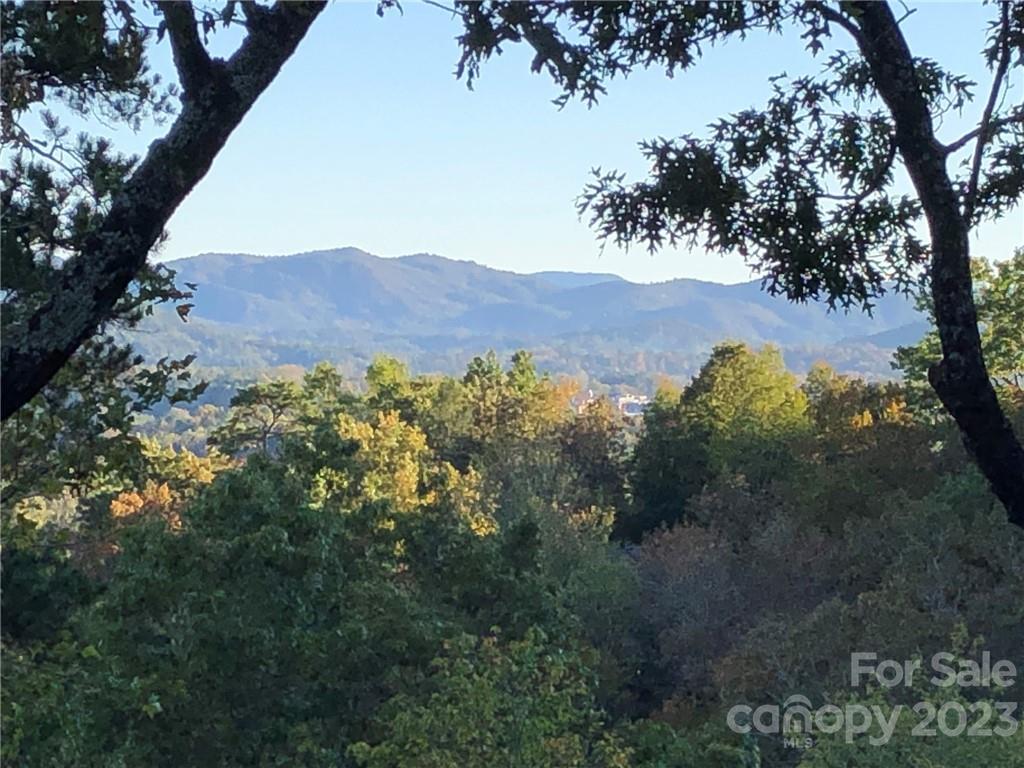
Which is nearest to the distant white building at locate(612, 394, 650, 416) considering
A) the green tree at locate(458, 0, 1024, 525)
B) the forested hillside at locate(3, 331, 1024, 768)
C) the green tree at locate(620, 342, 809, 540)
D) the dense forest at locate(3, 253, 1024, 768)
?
the green tree at locate(620, 342, 809, 540)

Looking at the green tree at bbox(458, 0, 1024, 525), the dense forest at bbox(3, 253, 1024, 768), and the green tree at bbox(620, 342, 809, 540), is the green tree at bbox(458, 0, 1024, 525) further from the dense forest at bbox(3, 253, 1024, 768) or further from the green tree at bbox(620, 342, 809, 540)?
the green tree at bbox(620, 342, 809, 540)

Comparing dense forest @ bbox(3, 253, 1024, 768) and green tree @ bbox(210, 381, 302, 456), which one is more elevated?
green tree @ bbox(210, 381, 302, 456)

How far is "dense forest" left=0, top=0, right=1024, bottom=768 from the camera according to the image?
3.15m

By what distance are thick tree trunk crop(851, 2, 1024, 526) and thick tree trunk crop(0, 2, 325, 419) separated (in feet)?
5.45

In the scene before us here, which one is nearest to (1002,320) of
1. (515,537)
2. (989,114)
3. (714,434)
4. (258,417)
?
(714,434)

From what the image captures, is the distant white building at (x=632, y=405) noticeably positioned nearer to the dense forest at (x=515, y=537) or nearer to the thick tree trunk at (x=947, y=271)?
the dense forest at (x=515, y=537)

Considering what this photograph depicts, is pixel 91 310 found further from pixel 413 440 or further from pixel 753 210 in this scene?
pixel 413 440

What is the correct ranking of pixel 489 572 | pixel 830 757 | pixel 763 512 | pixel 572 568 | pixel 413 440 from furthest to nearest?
pixel 413 440 → pixel 763 512 → pixel 572 568 → pixel 489 572 → pixel 830 757

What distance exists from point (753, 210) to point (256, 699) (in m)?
7.19

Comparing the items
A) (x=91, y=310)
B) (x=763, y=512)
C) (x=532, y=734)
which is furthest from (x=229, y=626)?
(x=763, y=512)

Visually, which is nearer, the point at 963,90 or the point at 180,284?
the point at 963,90

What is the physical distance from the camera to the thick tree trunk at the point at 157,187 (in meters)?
2.34

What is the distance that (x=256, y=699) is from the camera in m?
9.45

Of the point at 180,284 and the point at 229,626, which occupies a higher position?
the point at 180,284
